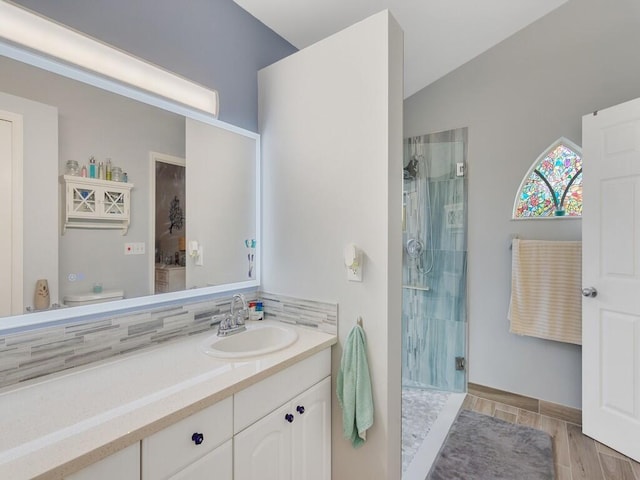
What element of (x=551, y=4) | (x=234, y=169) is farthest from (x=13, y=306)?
(x=551, y=4)

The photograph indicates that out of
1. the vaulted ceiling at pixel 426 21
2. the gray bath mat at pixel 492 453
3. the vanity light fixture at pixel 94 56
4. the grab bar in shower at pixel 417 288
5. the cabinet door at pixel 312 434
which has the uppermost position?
the vaulted ceiling at pixel 426 21

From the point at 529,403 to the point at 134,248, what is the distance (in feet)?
9.20

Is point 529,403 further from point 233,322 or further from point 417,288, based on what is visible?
point 233,322

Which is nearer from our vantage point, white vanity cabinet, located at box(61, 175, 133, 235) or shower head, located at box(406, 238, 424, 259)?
white vanity cabinet, located at box(61, 175, 133, 235)

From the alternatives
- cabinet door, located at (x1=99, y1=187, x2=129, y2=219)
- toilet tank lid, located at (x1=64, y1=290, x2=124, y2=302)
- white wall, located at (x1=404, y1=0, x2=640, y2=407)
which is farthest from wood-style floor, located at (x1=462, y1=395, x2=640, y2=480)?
cabinet door, located at (x1=99, y1=187, x2=129, y2=219)

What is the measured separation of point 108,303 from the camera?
1250mm

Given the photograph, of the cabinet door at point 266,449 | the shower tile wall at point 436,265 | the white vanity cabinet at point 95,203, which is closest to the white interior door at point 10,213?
the white vanity cabinet at point 95,203

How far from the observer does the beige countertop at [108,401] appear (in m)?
0.70

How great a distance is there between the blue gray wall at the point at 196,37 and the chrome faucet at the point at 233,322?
99 cm

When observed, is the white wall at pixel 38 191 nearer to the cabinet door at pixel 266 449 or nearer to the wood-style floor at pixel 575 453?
the cabinet door at pixel 266 449

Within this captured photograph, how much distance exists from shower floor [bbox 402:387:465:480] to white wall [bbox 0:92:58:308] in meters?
1.97

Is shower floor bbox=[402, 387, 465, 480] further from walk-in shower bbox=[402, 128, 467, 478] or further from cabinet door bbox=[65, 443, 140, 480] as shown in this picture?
cabinet door bbox=[65, 443, 140, 480]

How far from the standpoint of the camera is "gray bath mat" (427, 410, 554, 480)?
1.73 m

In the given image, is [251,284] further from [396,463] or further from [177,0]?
[177,0]
